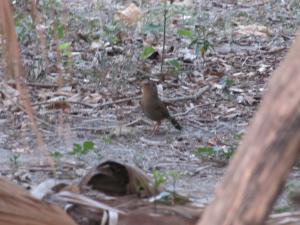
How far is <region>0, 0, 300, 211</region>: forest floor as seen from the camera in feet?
15.8

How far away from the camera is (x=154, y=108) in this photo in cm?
609

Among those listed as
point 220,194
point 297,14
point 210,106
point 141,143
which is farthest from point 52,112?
point 297,14

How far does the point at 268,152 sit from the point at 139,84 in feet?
19.8

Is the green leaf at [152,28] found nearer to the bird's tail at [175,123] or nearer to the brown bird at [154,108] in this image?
the brown bird at [154,108]

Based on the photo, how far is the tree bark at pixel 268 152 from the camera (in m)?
1.53

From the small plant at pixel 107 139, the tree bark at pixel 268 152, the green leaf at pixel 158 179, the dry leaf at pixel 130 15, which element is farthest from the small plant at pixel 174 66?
the tree bark at pixel 268 152

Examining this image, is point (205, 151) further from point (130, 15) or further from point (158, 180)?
point (130, 15)

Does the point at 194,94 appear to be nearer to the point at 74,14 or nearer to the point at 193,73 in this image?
the point at 193,73

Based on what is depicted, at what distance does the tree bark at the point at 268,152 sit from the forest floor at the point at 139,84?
4.35 ft

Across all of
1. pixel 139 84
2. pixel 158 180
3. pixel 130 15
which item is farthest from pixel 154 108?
pixel 130 15

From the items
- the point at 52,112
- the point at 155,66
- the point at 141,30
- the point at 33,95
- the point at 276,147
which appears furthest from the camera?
the point at 141,30

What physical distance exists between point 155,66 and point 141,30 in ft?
4.86

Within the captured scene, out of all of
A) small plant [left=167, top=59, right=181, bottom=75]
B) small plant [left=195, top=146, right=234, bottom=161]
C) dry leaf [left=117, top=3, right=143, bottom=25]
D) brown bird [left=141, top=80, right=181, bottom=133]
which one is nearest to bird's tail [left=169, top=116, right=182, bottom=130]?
brown bird [left=141, top=80, right=181, bottom=133]

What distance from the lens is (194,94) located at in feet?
24.0
